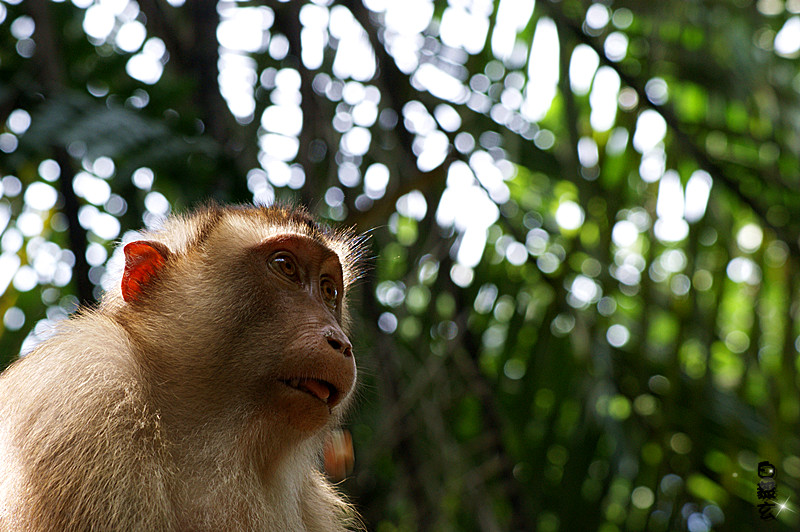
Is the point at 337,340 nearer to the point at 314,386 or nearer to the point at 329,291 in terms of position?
the point at 314,386

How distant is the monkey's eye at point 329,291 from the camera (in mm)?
2260

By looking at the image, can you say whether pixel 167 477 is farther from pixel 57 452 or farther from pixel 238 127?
pixel 238 127

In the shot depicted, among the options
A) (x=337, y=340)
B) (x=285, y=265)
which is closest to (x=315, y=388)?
(x=337, y=340)

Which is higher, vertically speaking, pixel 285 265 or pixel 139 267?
pixel 285 265

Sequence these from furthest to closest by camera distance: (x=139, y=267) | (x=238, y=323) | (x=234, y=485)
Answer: (x=139, y=267)
(x=238, y=323)
(x=234, y=485)

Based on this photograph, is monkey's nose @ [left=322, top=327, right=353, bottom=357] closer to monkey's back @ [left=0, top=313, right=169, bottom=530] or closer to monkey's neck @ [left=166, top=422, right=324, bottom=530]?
monkey's neck @ [left=166, top=422, right=324, bottom=530]

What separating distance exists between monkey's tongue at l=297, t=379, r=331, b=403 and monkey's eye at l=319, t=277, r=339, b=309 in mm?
402

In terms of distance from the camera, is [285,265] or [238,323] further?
[285,265]

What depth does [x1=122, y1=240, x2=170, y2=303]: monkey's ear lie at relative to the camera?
2.08 meters

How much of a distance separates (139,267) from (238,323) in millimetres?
337

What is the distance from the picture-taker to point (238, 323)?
199 cm

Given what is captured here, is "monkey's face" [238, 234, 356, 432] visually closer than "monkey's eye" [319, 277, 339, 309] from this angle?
Yes

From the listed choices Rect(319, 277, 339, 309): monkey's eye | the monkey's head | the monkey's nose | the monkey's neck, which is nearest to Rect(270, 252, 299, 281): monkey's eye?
the monkey's head

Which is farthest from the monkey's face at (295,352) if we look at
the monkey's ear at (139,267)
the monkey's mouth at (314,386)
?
the monkey's ear at (139,267)
